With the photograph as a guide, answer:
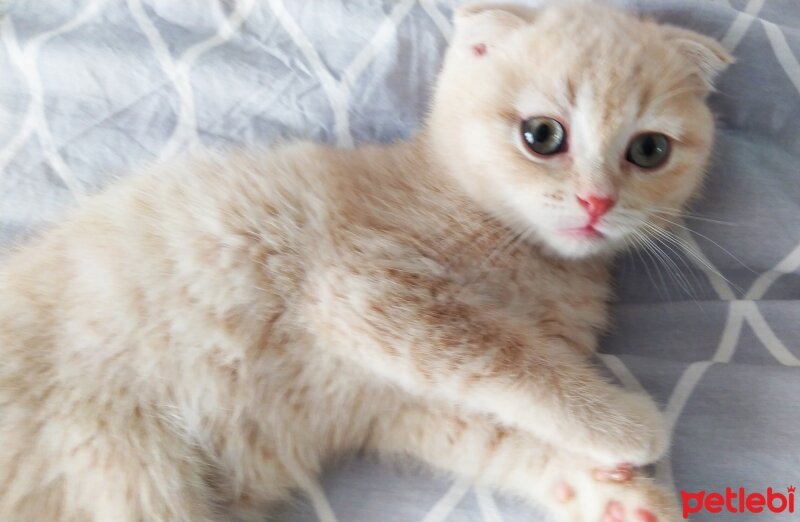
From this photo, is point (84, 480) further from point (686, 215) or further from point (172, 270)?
point (686, 215)

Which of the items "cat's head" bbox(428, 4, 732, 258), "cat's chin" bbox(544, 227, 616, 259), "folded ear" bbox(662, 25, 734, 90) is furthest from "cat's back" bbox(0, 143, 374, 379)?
"folded ear" bbox(662, 25, 734, 90)

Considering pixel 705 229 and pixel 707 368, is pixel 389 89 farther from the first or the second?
pixel 707 368

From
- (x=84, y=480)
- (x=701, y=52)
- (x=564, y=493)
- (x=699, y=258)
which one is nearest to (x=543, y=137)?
(x=701, y=52)

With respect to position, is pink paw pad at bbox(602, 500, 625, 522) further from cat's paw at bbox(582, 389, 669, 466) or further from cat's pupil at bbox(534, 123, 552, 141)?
cat's pupil at bbox(534, 123, 552, 141)

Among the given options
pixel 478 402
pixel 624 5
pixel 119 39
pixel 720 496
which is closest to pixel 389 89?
pixel 624 5

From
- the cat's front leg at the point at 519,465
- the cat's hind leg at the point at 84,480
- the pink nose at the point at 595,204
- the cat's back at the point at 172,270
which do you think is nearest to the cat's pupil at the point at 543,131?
the pink nose at the point at 595,204

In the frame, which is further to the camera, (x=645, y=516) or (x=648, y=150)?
(x=648, y=150)
